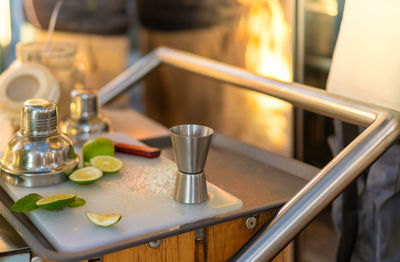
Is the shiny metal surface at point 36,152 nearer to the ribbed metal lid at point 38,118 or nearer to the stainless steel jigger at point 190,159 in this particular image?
the ribbed metal lid at point 38,118

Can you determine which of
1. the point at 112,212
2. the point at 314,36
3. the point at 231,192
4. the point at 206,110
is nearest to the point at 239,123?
the point at 206,110

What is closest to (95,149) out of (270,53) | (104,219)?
(104,219)

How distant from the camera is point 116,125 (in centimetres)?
165

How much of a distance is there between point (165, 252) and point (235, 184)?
0.86 ft

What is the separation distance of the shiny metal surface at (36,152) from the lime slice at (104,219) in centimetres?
20

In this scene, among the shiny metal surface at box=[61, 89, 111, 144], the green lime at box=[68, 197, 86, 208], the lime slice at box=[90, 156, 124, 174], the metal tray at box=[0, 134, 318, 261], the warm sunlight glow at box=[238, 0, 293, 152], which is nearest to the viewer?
the metal tray at box=[0, 134, 318, 261]

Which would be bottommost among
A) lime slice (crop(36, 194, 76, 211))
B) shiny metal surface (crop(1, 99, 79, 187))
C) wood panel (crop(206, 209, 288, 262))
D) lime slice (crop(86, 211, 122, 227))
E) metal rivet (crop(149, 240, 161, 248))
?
wood panel (crop(206, 209, 288, 262))

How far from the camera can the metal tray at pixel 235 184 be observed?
890 mm

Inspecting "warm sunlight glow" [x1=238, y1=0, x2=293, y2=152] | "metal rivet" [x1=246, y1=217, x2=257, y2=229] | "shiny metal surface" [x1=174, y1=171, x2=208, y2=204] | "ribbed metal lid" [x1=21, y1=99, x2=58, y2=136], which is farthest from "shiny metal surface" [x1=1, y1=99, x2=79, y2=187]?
"warm sunlight glow" [x1=238, y1=0, x2=293, y2=152]

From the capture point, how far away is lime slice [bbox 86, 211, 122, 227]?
0.93 metres

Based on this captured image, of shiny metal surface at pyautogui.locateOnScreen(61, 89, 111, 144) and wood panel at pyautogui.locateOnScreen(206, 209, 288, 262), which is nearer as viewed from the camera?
wood panel at pyautogui.locateOnScreen(206, 209, 288, 262)

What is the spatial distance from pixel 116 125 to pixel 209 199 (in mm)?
662

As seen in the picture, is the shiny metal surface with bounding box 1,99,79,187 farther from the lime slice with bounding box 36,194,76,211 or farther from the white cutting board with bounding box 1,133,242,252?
the lime slice with bounding box 36,194,76,211

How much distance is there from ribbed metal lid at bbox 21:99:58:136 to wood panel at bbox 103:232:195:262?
312mm
